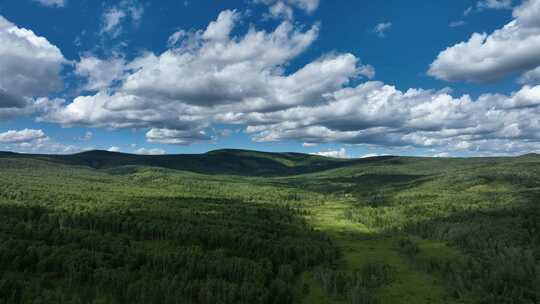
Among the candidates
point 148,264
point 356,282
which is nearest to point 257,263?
point 356,282

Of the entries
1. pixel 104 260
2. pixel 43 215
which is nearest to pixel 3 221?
pixel 43 215

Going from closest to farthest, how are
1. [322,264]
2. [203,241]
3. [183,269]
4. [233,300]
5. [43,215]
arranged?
1. [233,300]
2. [183,269]
3. [322,264]
4. [203,241]
5. [43,215]

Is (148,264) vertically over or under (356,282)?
over

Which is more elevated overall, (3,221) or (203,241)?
(3,221)

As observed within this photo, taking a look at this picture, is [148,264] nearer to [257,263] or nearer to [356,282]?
[257,263]

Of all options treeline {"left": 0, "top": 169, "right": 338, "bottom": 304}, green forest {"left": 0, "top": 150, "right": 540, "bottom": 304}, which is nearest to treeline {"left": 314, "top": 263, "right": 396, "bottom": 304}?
green forest {"left": 0, "top": 150, "right": 540, "bottom": 304}

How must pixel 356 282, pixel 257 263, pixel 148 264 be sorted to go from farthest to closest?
pixel 257 263, pixel 148 264, pixel 356 282

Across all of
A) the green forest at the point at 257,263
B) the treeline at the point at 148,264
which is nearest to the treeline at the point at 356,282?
the green forest at the point at 257,263

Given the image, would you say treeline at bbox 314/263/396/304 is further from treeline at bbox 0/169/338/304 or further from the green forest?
treeline at bbox 0/169/338/304

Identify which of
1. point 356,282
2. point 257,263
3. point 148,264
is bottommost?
point 356,282

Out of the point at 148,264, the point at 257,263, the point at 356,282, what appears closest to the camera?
the point at 356,282

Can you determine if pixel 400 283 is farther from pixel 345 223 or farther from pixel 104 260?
pixel 345 223
